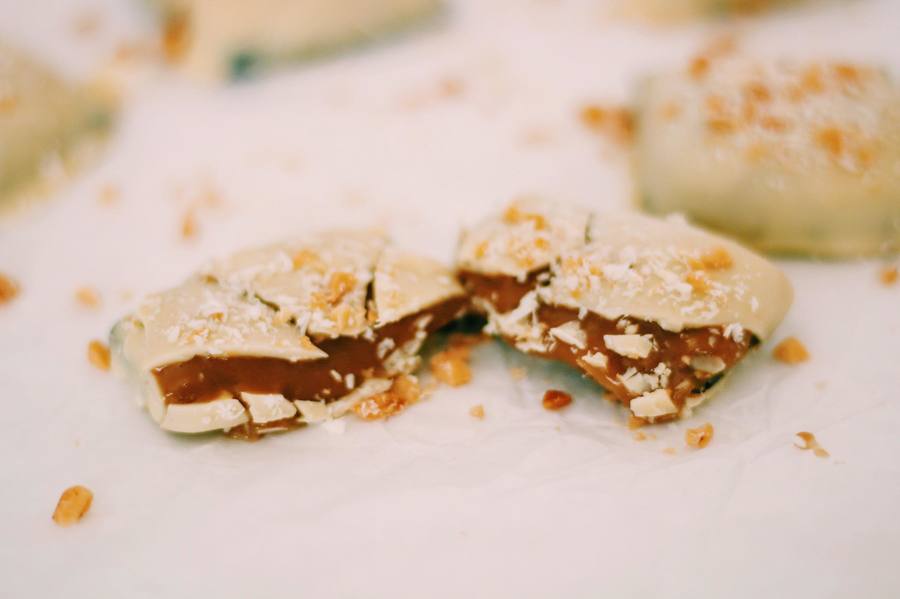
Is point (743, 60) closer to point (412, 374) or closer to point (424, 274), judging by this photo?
point (424, 274)

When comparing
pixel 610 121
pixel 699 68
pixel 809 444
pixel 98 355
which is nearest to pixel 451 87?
pixel 610 121

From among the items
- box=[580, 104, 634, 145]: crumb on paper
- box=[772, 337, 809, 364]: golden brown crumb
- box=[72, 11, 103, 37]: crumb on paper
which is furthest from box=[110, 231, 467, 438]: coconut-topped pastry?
box=[72, 11, 103, 37]: crumb on paper

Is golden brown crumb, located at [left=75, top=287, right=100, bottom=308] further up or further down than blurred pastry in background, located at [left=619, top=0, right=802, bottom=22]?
further down

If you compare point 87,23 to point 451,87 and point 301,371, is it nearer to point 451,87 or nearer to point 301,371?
point 451,87

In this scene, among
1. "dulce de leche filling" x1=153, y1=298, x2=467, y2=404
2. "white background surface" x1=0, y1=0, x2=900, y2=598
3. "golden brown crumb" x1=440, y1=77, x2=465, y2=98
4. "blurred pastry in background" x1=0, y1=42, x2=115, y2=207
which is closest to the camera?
"white background surface" x1=0, y1=0, x2=900, y2=598

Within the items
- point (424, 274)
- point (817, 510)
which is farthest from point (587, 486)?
point (424, 274)

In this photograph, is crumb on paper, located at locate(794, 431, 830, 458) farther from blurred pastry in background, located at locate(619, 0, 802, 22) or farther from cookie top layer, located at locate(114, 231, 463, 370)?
blurred pastry in background, located at locate(619, 0, 802, 22)
